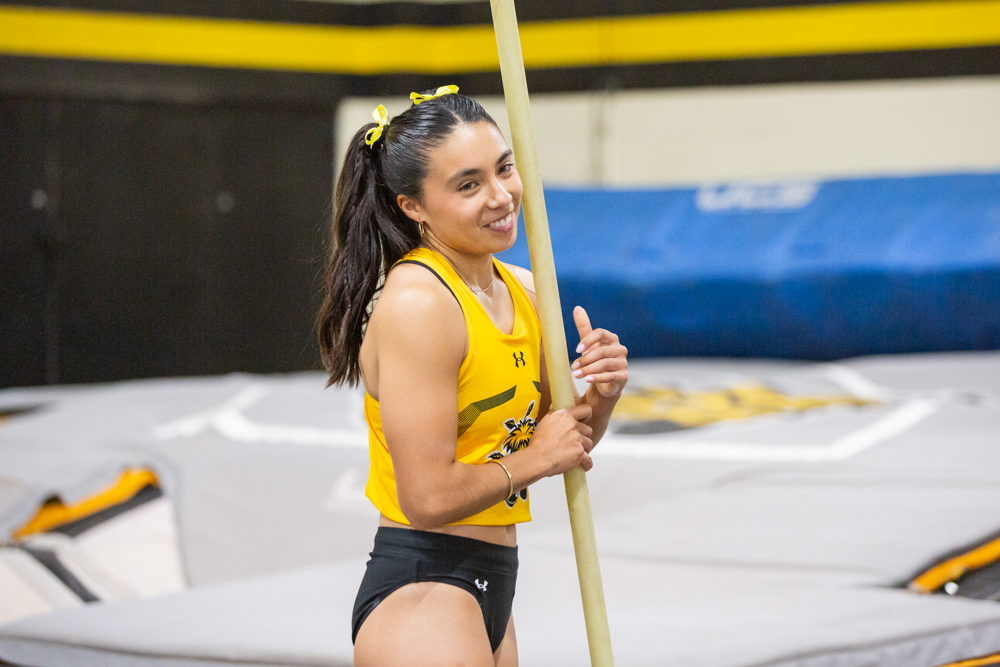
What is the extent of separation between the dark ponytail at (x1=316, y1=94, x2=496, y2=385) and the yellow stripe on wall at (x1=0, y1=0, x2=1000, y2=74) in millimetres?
4663

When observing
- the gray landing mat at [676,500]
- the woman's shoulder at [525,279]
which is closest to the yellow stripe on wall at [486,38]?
the gray landing mat at [676,500]

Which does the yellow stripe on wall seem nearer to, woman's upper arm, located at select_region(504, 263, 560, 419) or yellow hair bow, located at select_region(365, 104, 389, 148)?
woman's upper arm, located at select_region(504, 263, 560, 419)

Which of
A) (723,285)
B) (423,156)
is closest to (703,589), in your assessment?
(423,156)

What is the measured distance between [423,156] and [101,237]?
513cm

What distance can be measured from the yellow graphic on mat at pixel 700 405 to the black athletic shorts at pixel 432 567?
199 centimetres

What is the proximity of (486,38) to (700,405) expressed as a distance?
3376mm

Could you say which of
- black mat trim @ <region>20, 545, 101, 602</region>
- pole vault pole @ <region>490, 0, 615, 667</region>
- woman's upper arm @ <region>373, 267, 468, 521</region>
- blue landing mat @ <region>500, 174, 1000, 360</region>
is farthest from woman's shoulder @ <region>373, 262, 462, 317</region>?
blue landing mat @ <region>500, 174, 1000, 360</region>

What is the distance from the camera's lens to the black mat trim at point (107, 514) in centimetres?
288

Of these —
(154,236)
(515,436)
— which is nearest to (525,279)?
(515,436)

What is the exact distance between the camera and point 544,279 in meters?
1.13

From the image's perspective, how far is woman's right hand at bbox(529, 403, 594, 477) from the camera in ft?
3.71

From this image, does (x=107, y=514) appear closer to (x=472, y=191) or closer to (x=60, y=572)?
(x=60, y=572)

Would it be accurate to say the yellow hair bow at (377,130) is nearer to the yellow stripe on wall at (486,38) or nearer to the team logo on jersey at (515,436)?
the team logo on jersey at (515,436)

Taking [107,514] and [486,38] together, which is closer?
[107,514]
